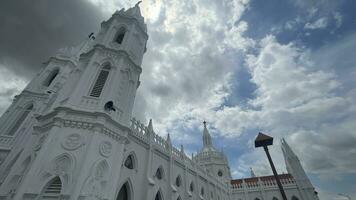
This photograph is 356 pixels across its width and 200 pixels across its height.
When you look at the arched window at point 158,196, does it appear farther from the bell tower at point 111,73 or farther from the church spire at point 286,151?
the church spire at point 286,151

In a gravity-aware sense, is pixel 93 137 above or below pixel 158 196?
above

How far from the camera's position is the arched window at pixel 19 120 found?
19547mm

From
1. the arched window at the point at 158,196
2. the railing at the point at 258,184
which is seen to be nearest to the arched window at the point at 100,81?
the arched window at the point at 158,196

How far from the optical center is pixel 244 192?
132ft

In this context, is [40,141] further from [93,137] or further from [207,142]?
[207,142]

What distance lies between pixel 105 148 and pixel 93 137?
3.90 ft

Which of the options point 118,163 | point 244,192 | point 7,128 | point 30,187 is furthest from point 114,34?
point 244,192

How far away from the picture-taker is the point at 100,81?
49.4 feet

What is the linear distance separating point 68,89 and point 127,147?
23.9 feet

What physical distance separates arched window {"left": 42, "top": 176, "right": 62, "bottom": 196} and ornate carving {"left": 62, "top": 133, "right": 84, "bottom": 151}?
5.95ft

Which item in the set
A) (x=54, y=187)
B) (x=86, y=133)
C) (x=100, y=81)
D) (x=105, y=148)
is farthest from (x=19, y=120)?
(x=105, y=148)

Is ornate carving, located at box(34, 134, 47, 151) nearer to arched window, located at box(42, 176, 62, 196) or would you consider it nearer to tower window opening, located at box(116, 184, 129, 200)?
arched window, located at box(42, 176, 62, 196)

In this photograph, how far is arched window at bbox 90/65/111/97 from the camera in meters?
14.3

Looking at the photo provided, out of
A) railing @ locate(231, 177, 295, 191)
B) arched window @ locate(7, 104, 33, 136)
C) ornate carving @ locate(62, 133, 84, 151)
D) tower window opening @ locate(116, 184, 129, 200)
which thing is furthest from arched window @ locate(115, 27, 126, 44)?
railing @ locate(231, 177, 295, 191)
